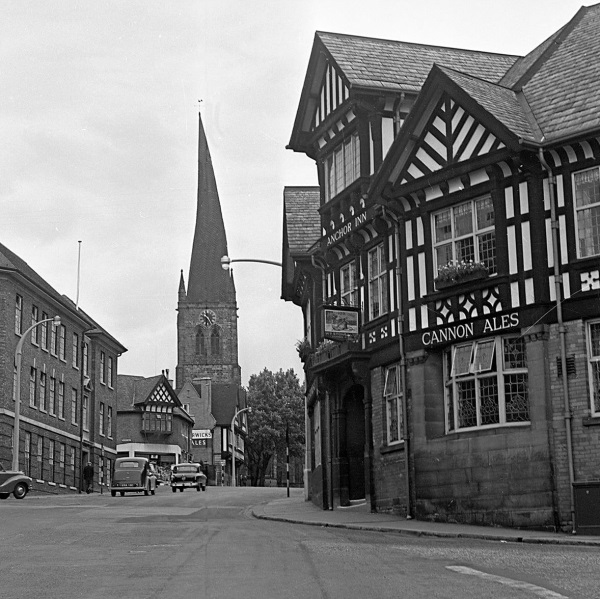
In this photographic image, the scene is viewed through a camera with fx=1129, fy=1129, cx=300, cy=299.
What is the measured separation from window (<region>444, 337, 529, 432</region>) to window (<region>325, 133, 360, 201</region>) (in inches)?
285

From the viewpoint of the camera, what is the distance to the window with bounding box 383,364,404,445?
27.6m

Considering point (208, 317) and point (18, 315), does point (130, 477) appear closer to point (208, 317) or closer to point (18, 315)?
point (18, 315)

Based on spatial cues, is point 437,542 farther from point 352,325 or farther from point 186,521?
point 352,325

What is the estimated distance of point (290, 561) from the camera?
14.6 m

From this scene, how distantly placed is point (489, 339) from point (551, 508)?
13.1ft

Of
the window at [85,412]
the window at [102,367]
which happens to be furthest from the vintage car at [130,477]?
the window at [102,367]

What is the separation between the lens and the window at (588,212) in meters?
23.0

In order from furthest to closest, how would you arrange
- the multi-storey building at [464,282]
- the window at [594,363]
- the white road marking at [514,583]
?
the multi-storey building at [464,282]
the window at [594,363]
the white road marking at [514,583]

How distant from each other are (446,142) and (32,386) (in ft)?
123

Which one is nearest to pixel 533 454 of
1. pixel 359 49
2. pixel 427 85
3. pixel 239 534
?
pixel 239 534

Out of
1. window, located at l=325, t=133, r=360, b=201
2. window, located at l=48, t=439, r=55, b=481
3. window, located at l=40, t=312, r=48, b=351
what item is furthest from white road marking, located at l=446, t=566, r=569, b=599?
window, located at l=48, t=439, r=55, b=481

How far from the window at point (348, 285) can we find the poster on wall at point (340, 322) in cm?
131

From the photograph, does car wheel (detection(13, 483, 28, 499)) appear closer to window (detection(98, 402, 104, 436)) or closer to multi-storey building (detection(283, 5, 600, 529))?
multi-storey building (detection(283, 5, 600, 529))

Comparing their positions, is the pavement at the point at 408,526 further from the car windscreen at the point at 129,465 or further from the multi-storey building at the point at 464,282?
the car windscreen at the point at 129,465
